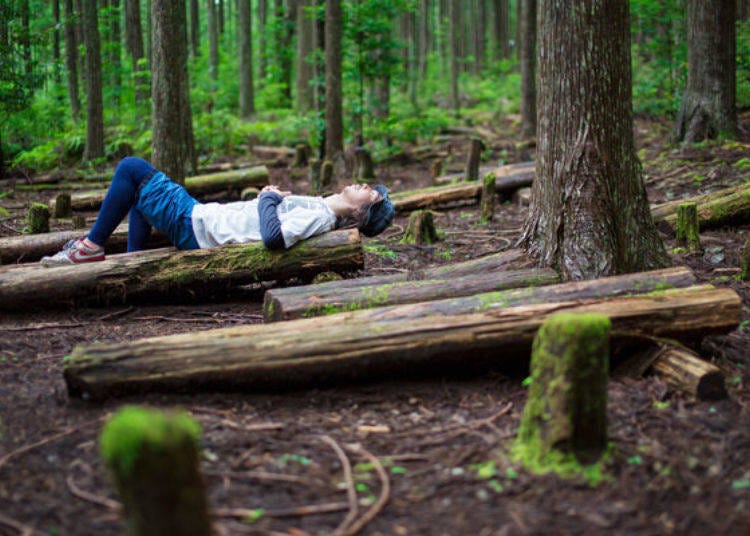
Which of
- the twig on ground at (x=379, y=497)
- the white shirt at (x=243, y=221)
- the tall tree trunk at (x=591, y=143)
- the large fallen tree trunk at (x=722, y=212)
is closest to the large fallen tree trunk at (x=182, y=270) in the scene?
the white shirt at (x=243, y=221)

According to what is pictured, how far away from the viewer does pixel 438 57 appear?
36781mm

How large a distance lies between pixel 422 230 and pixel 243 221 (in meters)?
2.88

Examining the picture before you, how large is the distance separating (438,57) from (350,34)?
22.9 metres

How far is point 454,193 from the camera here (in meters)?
11.0

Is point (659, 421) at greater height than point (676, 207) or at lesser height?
lesser

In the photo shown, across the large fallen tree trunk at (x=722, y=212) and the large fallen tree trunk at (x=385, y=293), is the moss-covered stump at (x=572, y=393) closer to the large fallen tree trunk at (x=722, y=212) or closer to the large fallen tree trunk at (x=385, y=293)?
the large fallen tree trunk at (x=385, y=293)

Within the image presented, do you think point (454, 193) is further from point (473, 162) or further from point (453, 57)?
point (453, 57)

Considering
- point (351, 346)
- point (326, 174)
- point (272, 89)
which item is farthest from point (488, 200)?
point (272, 89)

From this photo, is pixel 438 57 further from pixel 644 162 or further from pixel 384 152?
pixel 644 162

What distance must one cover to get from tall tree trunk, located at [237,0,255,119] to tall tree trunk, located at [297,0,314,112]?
2.15 meters

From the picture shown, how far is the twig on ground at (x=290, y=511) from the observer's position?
289 centimetres

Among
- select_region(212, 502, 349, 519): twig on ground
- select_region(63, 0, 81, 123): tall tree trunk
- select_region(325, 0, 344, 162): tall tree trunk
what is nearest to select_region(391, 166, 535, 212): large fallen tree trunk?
select_region(325, 0, 344, 162): tall tree trunk

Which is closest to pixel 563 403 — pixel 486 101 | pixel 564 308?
pixel 564 308

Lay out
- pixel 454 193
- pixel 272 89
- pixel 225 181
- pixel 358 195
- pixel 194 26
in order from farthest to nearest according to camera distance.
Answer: pixel 194 26 → pixel 272 89 → pixel 225 181 → pixel 454 193 → pixel 358 195
